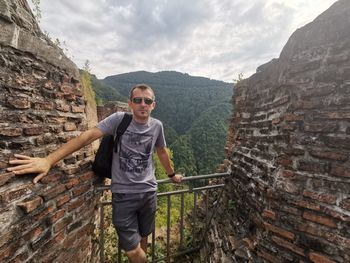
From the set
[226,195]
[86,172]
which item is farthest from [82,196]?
[226,195]

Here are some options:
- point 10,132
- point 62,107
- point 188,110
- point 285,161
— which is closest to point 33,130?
point 10,132

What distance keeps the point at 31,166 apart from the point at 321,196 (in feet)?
7.59

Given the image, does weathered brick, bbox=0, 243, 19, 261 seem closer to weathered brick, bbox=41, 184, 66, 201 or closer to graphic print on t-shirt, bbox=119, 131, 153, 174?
weathered brick, bbox=41, 184, 66, 201

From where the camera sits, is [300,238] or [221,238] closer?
[300,238]

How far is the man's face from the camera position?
240 cm

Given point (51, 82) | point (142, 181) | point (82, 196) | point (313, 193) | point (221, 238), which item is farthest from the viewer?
point (221, 238)

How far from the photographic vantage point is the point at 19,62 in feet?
6.25

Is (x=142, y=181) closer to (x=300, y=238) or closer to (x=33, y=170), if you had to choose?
(x=33, y=170)

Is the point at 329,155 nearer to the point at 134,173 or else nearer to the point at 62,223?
the point at 134,173

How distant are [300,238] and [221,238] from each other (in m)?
1.43

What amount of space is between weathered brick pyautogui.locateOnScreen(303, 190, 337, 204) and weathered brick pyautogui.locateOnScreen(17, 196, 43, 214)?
87.3 inches

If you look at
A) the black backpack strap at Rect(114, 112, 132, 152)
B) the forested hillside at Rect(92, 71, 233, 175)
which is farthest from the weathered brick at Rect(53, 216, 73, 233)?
the forested hillside at Rect(92, 71, 233, 175)

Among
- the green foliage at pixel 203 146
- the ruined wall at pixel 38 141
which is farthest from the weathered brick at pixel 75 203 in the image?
the green foliage at pixel 203 146

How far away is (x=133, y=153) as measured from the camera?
2396mm
